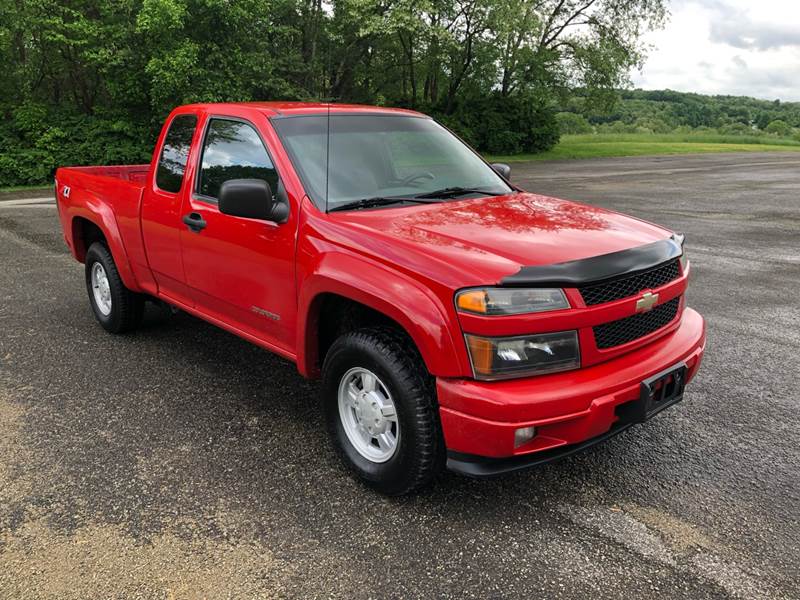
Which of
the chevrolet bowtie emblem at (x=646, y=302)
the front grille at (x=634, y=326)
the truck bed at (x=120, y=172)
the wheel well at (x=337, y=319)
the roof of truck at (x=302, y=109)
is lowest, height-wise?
the wheel well at (x=337, y=319)

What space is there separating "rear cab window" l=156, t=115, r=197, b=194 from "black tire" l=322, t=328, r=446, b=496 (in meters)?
1.97

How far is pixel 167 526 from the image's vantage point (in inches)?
114

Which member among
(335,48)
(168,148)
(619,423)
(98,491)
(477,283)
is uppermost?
(335,48)

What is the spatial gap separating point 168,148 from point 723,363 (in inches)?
167

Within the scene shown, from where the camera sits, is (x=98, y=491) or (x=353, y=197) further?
(x=353, y=197)

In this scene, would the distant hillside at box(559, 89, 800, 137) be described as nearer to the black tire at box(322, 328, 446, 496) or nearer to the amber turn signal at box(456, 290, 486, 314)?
the black tire at box(322, 328, 446, 496)

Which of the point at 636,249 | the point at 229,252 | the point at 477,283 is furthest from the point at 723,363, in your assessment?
the point at 229,252

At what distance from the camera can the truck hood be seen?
2730mm

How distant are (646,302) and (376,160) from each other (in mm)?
1724

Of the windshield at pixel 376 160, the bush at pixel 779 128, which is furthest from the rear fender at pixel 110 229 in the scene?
the bush at pixel 779 128

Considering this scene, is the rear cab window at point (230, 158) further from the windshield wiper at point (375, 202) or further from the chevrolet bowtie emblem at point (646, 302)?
the chevrolet bowtie emblem at point (646, 302)

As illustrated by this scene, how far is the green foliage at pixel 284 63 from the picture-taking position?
59.3 ft

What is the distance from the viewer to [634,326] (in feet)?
9.82

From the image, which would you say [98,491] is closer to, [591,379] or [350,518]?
[350,518]
